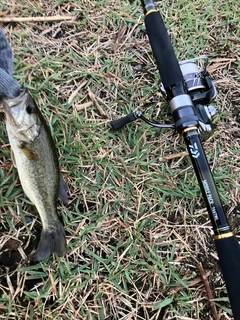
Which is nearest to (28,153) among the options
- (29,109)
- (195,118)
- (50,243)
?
(29,109)

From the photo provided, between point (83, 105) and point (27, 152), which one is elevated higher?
point (83, 105)

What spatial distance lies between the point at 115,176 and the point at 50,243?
0.71 m

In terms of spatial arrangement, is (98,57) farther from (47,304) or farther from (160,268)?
(47,304)

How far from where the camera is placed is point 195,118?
8.20ft

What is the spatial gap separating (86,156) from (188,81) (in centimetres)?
98

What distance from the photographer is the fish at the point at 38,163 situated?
7.35 ft

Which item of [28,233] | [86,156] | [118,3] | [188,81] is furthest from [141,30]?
[28,233]

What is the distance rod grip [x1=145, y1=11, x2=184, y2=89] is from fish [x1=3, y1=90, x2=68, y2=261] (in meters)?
0.96

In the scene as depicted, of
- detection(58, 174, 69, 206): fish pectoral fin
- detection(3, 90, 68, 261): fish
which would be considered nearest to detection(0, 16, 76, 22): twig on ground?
detection(3, 90, 68, 261): fish

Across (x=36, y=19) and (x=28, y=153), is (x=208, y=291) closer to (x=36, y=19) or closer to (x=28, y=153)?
(x=28, y=153)

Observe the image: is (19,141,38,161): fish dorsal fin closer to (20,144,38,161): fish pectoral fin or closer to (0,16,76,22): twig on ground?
(20,144,38,161): fish pectoral fin

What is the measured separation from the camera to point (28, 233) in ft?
8.30

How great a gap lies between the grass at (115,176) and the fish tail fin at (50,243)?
10 centimetres

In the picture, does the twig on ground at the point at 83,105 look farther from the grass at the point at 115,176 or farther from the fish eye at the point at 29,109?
the fish eye at the point at 29,109
